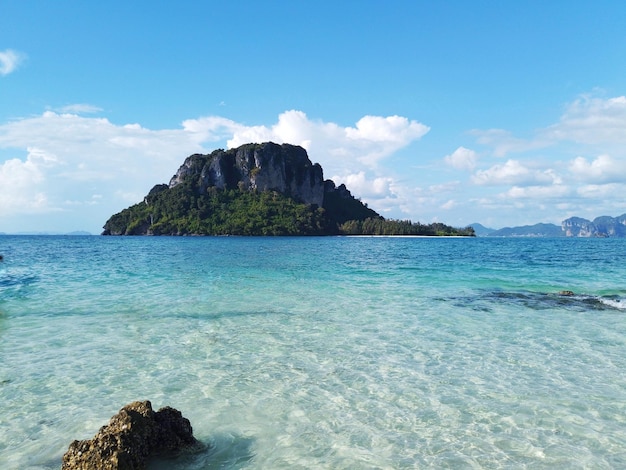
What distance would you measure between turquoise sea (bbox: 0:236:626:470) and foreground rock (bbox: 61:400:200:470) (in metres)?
0.31

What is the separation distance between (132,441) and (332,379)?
4.77 metres

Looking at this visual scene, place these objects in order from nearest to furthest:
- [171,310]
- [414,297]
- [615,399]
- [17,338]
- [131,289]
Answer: [615,399]
[17,338]
[171,310]
[414,297]
[131,289]

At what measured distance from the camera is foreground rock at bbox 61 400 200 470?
553cm

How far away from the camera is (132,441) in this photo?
5863 mm

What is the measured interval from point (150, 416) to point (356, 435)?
3.23 metres

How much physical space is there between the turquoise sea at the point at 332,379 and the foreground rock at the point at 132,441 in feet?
1.03

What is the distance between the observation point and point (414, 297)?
21375 millimetres

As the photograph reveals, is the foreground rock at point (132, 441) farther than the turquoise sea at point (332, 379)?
No

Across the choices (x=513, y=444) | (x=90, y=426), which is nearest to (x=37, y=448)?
(x=90, y=426)

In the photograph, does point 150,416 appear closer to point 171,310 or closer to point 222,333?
point 222,333

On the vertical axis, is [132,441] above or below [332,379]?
above

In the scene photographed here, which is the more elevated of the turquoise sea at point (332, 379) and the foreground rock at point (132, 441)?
the foreground rock at point (132, 441)

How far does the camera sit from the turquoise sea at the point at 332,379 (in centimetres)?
666

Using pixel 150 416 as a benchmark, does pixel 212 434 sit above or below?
below
